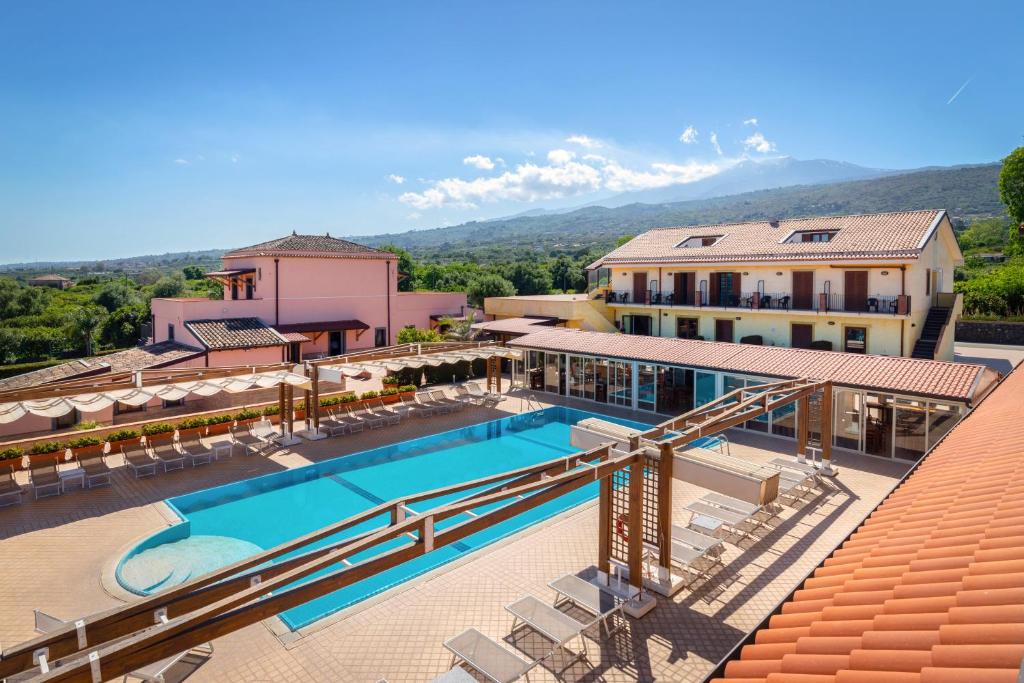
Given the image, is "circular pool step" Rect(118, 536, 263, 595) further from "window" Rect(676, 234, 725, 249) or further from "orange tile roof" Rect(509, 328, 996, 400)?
"window" Rect(676, 234, 725, 249)

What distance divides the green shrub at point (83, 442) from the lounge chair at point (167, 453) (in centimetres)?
131

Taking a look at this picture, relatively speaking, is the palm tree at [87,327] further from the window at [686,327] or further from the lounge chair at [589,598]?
the lounge chair at [589,598]

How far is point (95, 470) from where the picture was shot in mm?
13945

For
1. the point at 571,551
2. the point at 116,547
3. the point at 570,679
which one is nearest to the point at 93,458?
the point at 116,547

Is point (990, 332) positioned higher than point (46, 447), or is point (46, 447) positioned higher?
point (990, 332)

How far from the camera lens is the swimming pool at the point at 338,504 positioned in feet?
32.9

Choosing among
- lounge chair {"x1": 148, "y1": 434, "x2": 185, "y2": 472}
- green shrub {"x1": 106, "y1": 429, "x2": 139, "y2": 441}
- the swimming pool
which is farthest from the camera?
green shrub {"x1": 106, "y1": 429, "x2": 139, "y2": 441}

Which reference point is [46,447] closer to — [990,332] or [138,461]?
[138,461]

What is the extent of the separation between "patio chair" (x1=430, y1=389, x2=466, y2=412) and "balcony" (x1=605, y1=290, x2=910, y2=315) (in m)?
11.5

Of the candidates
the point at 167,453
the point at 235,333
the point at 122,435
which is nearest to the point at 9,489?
the point at 122,435

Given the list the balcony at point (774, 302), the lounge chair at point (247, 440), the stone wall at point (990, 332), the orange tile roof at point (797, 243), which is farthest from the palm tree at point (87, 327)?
the stone wall at point (990, 332)

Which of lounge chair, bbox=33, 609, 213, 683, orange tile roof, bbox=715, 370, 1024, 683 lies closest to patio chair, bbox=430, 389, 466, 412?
lounge chair, bbox=33, 609, 213, 683

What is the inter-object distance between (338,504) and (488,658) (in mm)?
7715

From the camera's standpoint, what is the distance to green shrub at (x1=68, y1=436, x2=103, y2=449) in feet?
47.6
